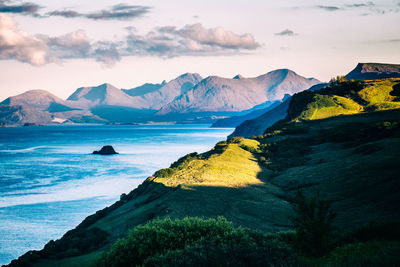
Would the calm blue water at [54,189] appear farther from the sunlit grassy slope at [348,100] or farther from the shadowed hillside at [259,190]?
the sunlit grassy slope at [348,100]

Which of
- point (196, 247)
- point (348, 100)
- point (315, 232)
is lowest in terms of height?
point (196, 247)

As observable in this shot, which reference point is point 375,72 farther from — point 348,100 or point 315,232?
point 315,232

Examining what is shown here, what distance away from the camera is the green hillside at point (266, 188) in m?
26.1

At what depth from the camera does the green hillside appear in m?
26.1

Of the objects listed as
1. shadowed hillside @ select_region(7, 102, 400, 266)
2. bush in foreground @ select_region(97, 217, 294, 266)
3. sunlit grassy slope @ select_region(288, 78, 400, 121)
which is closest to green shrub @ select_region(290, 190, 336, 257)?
bush in foreground @ select_region(97, 217, 294, 266)

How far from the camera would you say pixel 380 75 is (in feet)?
610

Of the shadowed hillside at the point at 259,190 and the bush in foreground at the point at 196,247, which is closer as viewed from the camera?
the bush in foreground at the point at 196,247

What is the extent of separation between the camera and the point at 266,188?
37750 millimetres

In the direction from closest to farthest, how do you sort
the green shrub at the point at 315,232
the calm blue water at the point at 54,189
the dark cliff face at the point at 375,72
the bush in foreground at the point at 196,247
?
the bush in foreground at the point at 196,247 < the green shrub at the point at 315,232 < the calm blue water at the point at 54,189 < the dark cliff face at the point at 375,72

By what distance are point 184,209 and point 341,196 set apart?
13.5 m

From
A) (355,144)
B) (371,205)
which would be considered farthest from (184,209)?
(355,144)

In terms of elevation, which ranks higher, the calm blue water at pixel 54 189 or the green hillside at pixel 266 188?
the green hillside at pixel 266 188

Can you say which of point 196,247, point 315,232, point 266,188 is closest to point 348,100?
point 266,188

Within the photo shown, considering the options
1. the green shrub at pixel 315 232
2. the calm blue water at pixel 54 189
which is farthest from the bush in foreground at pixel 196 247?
the calm blue water at pixel 54 189
